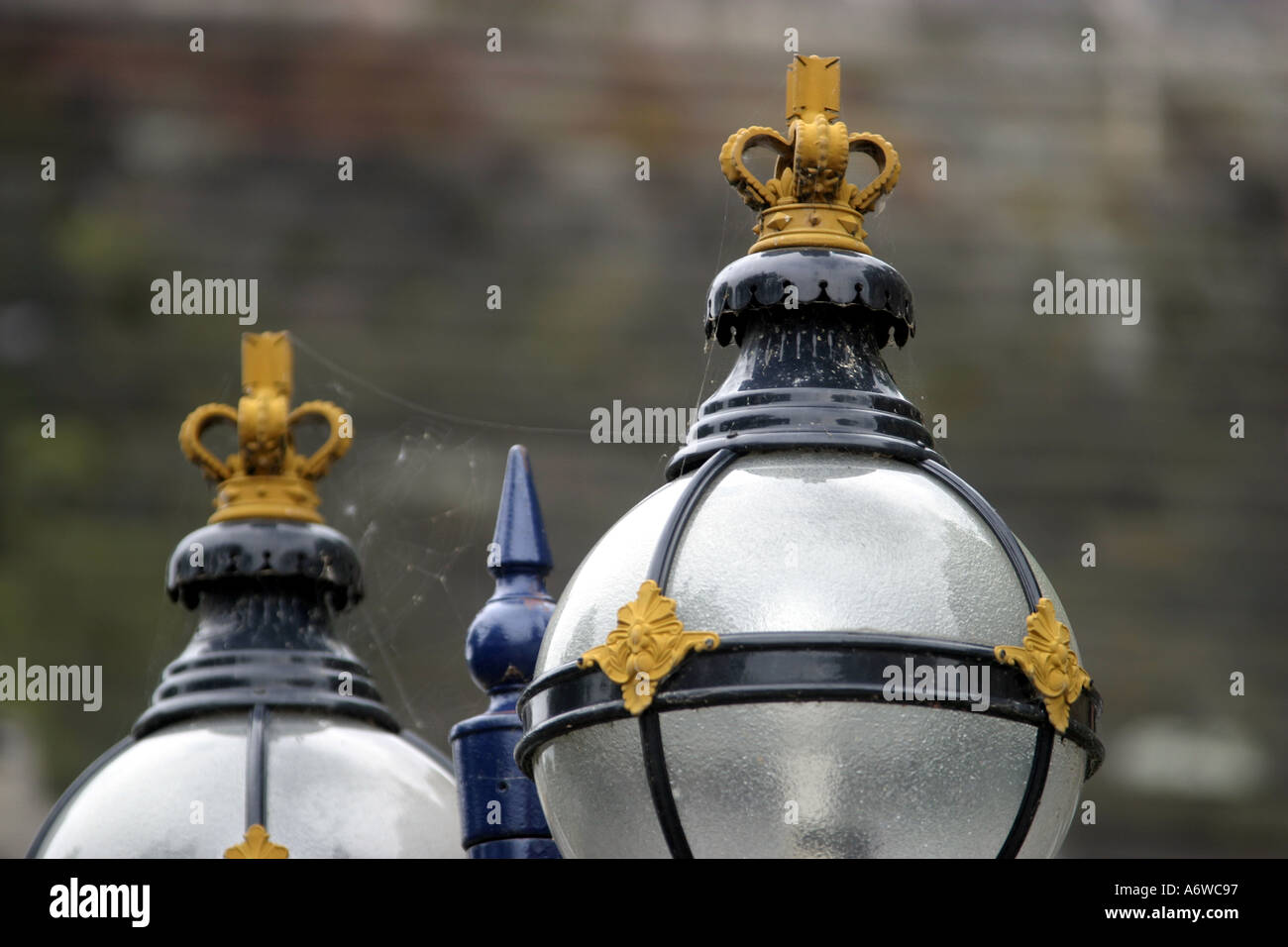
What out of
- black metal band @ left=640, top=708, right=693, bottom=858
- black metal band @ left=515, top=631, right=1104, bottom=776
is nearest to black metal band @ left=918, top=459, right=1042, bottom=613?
black metal band @ left=515, top=631, right=1104, bottom=776

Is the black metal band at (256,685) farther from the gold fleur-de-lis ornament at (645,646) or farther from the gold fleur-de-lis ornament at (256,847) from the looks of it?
the gold fleur-de-lis ornament at (645,646)

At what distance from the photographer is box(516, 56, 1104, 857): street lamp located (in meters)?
5.02

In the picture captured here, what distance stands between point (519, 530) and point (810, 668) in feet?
5.90

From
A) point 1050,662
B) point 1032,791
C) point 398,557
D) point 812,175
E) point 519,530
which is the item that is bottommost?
point 1032,791

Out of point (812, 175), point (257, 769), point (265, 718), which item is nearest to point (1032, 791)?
point (812, 175)

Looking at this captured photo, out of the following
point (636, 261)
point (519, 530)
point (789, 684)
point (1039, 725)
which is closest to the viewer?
point (789, 684)

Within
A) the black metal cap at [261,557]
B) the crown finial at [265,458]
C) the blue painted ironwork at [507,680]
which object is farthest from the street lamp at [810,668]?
the crown finial at [265,458]

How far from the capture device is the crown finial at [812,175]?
5688 millimetres

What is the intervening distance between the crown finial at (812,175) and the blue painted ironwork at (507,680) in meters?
1.01

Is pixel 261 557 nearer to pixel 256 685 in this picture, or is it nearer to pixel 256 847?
pixel 256 685

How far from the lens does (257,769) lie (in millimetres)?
6723

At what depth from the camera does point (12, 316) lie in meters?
35.2

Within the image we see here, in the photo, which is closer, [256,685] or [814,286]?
[814,286]

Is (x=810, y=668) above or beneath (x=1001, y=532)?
beneath
